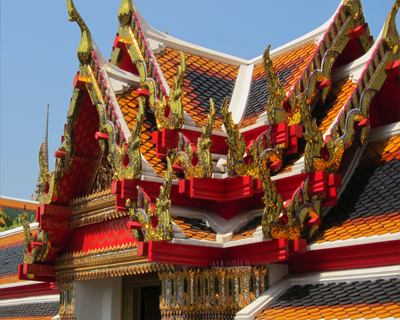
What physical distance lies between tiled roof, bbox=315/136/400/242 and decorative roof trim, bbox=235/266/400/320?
0.36 m

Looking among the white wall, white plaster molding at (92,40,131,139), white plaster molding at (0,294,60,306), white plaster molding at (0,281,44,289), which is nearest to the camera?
white plaster molding at (92,40,131,139)

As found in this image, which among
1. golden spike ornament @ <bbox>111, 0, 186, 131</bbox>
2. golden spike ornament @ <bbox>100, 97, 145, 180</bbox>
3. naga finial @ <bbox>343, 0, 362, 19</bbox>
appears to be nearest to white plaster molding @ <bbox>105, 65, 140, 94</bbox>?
golden spike ornament @ <bbox>111, 0, 186, 131</bbox>

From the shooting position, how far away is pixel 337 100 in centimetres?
796

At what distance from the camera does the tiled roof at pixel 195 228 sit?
712 centimetres

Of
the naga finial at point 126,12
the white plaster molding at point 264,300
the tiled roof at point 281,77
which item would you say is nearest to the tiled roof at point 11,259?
the naga finial at point 126,12

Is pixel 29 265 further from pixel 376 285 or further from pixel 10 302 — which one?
pixel 376 285

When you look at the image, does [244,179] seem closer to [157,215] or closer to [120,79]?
[157,215]

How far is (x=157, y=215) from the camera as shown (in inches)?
271

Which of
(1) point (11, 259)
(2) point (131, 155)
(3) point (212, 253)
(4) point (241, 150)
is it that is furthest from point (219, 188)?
(1) point (11, 259)

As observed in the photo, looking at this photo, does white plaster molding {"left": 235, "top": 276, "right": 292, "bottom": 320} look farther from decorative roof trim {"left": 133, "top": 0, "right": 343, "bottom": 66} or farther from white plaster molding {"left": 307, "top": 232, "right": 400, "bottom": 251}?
decorative roof trim {"left": 133, "top": 0, "right": 343, "bottom": 66}

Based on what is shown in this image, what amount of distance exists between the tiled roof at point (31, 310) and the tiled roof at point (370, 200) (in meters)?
6.73

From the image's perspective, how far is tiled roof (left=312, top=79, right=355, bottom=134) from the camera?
25.4 feet

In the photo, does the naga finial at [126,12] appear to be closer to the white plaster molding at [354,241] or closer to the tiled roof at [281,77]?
the tiled roof at [281,77]

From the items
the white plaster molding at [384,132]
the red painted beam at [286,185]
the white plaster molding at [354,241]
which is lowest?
the white plaster molding at [354,241]
